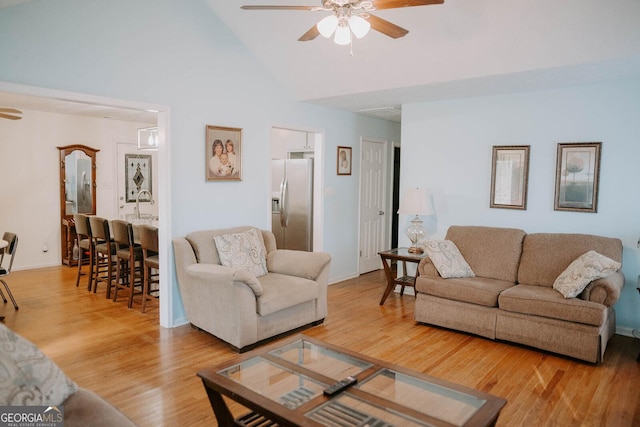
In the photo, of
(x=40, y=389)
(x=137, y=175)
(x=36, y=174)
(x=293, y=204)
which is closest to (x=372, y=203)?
(x=293, y=204)

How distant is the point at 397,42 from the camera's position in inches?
149

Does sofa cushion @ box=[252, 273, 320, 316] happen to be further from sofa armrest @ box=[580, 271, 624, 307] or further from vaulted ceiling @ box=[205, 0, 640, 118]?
sofa armrest @ box=[580, 271, 624, 307]

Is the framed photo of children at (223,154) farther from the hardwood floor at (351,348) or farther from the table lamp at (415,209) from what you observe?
the table lamp at (415,209)

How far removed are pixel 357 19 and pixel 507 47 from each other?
5.11ft

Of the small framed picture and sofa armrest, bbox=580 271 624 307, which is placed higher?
the small framed picture

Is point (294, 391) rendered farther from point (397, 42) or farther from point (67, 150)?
point (67, 150)

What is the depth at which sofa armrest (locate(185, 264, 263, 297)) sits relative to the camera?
10.9ft

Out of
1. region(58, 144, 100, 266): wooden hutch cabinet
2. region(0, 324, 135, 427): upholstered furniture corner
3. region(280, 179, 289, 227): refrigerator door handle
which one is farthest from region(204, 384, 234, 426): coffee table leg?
region(58, 144, 100, 266): wooden hutch cabinet

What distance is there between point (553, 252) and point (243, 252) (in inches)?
113

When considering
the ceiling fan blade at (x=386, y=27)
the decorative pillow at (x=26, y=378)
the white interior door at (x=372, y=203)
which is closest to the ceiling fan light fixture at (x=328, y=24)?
the ceiling fan blade at (x=386, y=27)

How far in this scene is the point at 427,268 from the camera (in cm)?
425

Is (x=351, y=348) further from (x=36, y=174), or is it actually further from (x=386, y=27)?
(x=36, y=174)

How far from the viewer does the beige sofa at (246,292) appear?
11.2 ft

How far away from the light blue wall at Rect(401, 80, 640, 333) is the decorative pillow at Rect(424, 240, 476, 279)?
2.36 feet
